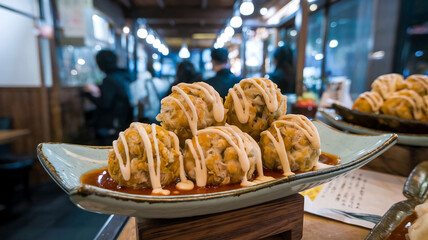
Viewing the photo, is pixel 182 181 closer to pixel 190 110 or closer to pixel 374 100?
pixel 190 110

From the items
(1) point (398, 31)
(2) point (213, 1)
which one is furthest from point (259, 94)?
(2) point (213, 1)

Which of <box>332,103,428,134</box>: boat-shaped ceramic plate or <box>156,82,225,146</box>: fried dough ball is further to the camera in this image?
<box>332,103,428,134</box>: boat-shaped ceramic plate

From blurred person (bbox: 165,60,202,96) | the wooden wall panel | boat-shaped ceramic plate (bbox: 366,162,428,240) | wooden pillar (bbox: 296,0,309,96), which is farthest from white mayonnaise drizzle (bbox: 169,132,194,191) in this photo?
the wooden wall panel

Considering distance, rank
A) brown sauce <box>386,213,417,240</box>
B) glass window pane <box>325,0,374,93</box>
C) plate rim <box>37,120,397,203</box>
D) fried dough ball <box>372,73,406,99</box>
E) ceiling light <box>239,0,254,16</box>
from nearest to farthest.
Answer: plate rim <box>37,120,397,203</box> < brown sauce <box>386,213,417,240</box> < fried dough ball <box>372,73,406,99</box> < ceiling light <box>239,0,254,16</box> < glass window pane <box>325,0,374,93</box>

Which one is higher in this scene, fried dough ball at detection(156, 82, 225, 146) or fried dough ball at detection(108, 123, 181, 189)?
fried dough ball at detection(156, 82, 225, 146)

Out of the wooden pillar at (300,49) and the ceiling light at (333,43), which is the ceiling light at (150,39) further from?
the ceiling light at (333,43)

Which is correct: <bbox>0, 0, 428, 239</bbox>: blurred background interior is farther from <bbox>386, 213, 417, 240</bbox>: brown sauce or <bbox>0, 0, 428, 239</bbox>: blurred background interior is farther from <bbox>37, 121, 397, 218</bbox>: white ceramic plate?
<bbox>386, 213, 417, 240</bbox>: brown sauce
